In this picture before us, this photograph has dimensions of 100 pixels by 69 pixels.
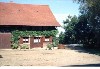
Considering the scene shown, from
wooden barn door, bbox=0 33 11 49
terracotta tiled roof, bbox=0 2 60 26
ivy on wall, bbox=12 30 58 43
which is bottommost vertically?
wooden barn door, bbox=0 33 11 49

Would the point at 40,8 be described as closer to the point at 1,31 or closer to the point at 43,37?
the point at 43,37

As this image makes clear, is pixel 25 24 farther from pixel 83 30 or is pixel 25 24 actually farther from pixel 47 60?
pixel 47 60

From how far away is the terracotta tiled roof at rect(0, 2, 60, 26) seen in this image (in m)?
38.7

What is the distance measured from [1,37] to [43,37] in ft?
23.3

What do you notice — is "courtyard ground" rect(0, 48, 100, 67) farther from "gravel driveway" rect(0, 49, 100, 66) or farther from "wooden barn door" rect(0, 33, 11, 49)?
"wooden barn door" rect(0, 33, 11, 49)

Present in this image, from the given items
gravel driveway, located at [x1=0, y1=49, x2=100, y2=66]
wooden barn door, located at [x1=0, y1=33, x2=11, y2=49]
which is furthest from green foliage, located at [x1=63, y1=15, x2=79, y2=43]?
gravel driveway, located at [x1=0, y1=49, x2=100, y2=66]

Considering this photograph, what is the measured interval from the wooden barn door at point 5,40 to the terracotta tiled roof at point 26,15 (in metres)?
1.93

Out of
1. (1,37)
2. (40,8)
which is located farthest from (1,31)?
(40,8)

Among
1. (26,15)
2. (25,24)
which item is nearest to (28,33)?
(25,24)

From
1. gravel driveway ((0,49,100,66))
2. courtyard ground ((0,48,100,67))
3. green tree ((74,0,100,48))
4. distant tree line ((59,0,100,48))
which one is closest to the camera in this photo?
courtyard ground ((0,48,100,67))

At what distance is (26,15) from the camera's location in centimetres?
4069

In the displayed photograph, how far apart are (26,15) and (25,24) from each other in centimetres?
264

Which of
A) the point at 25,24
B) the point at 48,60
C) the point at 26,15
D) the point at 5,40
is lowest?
the point at 48,60

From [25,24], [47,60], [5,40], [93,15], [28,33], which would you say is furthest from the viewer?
[28,33]
